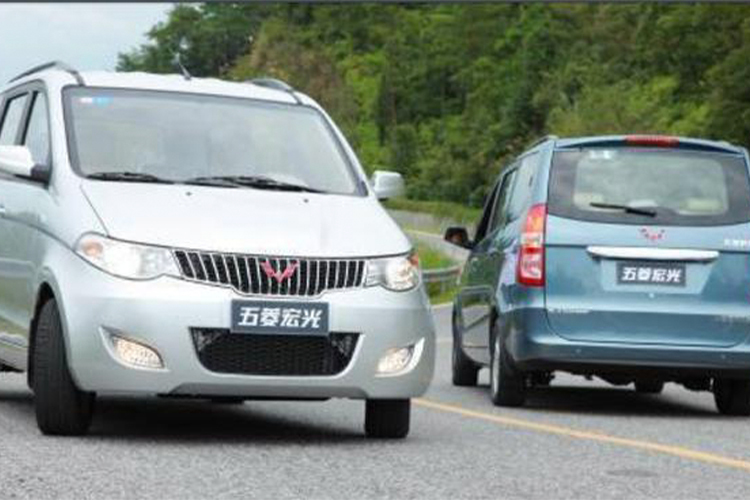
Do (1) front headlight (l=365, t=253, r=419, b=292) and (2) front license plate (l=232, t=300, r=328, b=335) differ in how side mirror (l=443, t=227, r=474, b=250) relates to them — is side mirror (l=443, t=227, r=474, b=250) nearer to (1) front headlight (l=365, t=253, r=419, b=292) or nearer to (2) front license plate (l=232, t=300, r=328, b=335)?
(1) front headlight (l=365, t=253, r=419, b=292)

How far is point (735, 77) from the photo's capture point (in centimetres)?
7462

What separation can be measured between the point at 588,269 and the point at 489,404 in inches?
58.9

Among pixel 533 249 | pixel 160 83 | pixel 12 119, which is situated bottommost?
pixel 533 249

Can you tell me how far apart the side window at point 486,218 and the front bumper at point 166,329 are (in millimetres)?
5716

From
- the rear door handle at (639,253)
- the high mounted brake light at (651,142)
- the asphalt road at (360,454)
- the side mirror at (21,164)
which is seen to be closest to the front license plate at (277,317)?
the asphalt road at (360,454)

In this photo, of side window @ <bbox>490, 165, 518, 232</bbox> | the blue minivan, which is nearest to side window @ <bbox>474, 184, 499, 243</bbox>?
side window @ <bbox>490, 165, 518, 232</bbox>

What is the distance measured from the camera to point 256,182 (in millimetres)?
9688

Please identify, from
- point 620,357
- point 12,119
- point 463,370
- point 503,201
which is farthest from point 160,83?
point 463,370

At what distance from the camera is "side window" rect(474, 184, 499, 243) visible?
14508 millimetres

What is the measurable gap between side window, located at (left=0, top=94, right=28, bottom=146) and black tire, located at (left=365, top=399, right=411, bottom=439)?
284cm

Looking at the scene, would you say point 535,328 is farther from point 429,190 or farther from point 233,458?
point 429,190

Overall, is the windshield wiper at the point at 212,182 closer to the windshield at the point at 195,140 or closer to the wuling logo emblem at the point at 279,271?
the windshield at the point at 195,140

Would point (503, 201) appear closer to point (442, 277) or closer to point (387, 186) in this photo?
point (387, 186)

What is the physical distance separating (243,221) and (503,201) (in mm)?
5148
